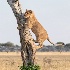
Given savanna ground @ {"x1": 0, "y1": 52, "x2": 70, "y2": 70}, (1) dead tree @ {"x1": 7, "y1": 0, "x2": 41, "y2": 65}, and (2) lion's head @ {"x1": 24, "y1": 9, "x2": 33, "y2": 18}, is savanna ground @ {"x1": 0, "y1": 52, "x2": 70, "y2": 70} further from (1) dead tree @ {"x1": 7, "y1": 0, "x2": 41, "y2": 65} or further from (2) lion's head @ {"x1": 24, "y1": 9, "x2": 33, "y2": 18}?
(2) lion's head @ {"x1": 24, "y1": 9, "x2": 33, "y2": 18}

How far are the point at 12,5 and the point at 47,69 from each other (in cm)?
967

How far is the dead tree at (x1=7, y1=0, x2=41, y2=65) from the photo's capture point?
12.4m

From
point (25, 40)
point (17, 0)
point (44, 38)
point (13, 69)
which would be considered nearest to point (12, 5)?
point (17, 0)

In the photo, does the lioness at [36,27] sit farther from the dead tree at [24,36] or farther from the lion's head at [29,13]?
the dead tree at [24,36]

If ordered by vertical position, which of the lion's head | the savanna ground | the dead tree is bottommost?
the savanna ground

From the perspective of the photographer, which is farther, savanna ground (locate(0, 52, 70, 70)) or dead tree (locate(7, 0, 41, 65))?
savanna ground (locate(0, 52, 70, 70))

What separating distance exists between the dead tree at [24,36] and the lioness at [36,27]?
0.20 m

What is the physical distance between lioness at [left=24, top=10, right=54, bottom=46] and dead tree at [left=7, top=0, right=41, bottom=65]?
0.20 m

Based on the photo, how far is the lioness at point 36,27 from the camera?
12980 mm

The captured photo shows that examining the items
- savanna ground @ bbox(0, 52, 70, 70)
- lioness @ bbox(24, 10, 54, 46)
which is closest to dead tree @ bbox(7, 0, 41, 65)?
lioness @ bbox(24, 10, 54, 46)

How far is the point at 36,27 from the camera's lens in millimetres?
13328

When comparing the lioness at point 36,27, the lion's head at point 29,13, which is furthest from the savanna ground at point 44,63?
the lion's head at point 29,13

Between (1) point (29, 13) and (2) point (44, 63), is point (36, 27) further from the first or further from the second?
(2) point (44, 63)

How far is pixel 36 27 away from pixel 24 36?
1121 mm
